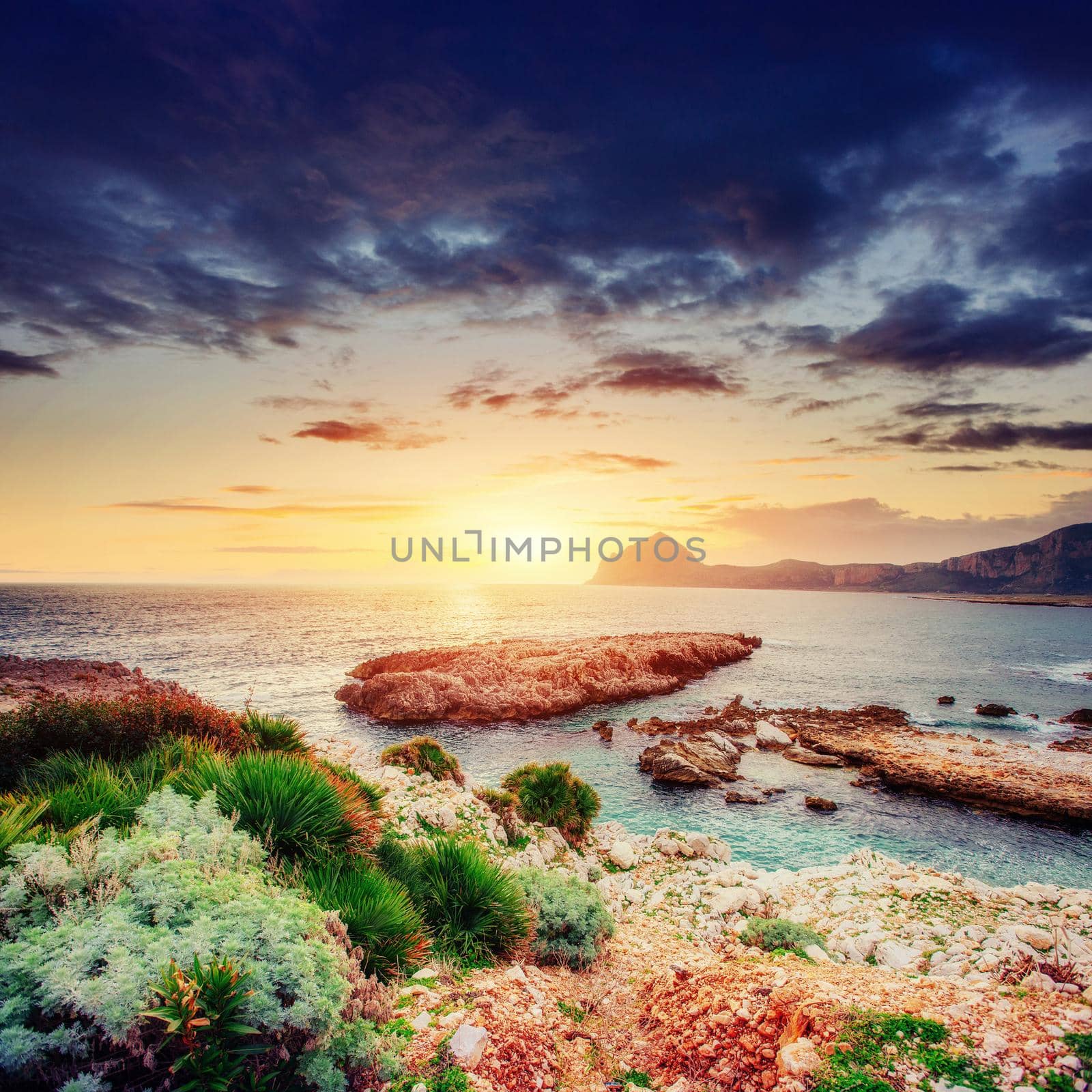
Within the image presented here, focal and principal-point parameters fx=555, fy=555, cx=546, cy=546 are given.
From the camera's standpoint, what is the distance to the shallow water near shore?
18.8 m

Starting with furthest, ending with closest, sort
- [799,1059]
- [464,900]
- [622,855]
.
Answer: [622,855], [464,900], [799,1059]

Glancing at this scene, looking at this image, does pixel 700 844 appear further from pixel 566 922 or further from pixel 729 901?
pixel 566 922

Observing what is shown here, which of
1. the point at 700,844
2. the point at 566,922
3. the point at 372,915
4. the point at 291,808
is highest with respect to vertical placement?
the point at 291,808

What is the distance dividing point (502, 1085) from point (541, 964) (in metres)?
3.65

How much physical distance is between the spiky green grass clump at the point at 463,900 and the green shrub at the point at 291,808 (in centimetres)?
76

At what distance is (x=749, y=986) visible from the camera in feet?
20.3

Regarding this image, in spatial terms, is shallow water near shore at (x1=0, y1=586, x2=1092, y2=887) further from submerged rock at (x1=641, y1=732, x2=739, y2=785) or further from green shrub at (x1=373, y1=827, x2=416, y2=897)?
green shrub at (x1=373, y1=827, x2=416, y2=897)

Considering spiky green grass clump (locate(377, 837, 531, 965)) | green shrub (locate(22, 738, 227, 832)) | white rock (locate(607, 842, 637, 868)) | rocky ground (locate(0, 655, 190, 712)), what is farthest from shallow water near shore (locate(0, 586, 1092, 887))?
spiky green grass clump (locate(377, 837, 531, 965))

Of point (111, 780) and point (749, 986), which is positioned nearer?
point (749, 986)

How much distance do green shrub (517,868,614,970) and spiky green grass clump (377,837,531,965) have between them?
0.49 metres

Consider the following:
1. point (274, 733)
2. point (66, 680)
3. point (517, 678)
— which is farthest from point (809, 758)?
point (66, 680)

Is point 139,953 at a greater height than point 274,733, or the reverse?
point 139,953

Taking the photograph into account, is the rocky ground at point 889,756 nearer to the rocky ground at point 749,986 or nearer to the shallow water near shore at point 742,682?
the shallow water near shore at point 742,682

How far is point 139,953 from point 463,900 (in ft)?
15.1
